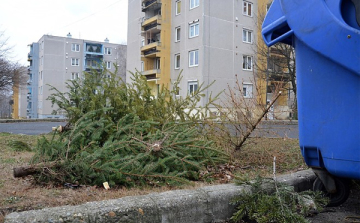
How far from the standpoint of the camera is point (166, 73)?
3012 cm

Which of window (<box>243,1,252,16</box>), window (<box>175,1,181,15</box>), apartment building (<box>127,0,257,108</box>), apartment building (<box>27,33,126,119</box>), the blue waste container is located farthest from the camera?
apartment building (<box>27,33,126,119</box>)

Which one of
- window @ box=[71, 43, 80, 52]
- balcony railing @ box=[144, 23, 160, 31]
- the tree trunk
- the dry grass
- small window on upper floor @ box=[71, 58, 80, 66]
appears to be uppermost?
window @ box=[71, 43, 80, 52]

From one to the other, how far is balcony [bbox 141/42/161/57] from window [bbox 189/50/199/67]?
365 cm

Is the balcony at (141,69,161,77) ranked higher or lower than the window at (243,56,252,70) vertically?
lower

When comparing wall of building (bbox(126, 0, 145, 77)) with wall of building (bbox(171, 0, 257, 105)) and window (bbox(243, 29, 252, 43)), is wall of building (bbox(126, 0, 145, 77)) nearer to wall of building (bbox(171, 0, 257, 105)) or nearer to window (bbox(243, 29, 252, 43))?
wall of building (bbox(171, 0, 257, 105))

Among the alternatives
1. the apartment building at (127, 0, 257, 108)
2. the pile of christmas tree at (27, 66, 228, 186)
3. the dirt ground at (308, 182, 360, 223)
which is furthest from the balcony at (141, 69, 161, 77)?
the dirt ground at (308, 182, 360, 223)

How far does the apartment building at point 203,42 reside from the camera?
26.4 meters

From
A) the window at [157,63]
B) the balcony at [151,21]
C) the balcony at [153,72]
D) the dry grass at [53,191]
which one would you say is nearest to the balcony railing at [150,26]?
the balcony at [151,21]

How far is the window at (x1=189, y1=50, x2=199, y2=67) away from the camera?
2680cm

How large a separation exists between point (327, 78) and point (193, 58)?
2463 cm

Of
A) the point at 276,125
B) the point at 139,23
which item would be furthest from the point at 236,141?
the point at 139,23

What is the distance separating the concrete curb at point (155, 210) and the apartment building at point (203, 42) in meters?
21.9

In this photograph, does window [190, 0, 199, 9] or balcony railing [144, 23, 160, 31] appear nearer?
window [190, 0, 199, 9]

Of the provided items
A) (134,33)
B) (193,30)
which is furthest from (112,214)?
(134,33)
